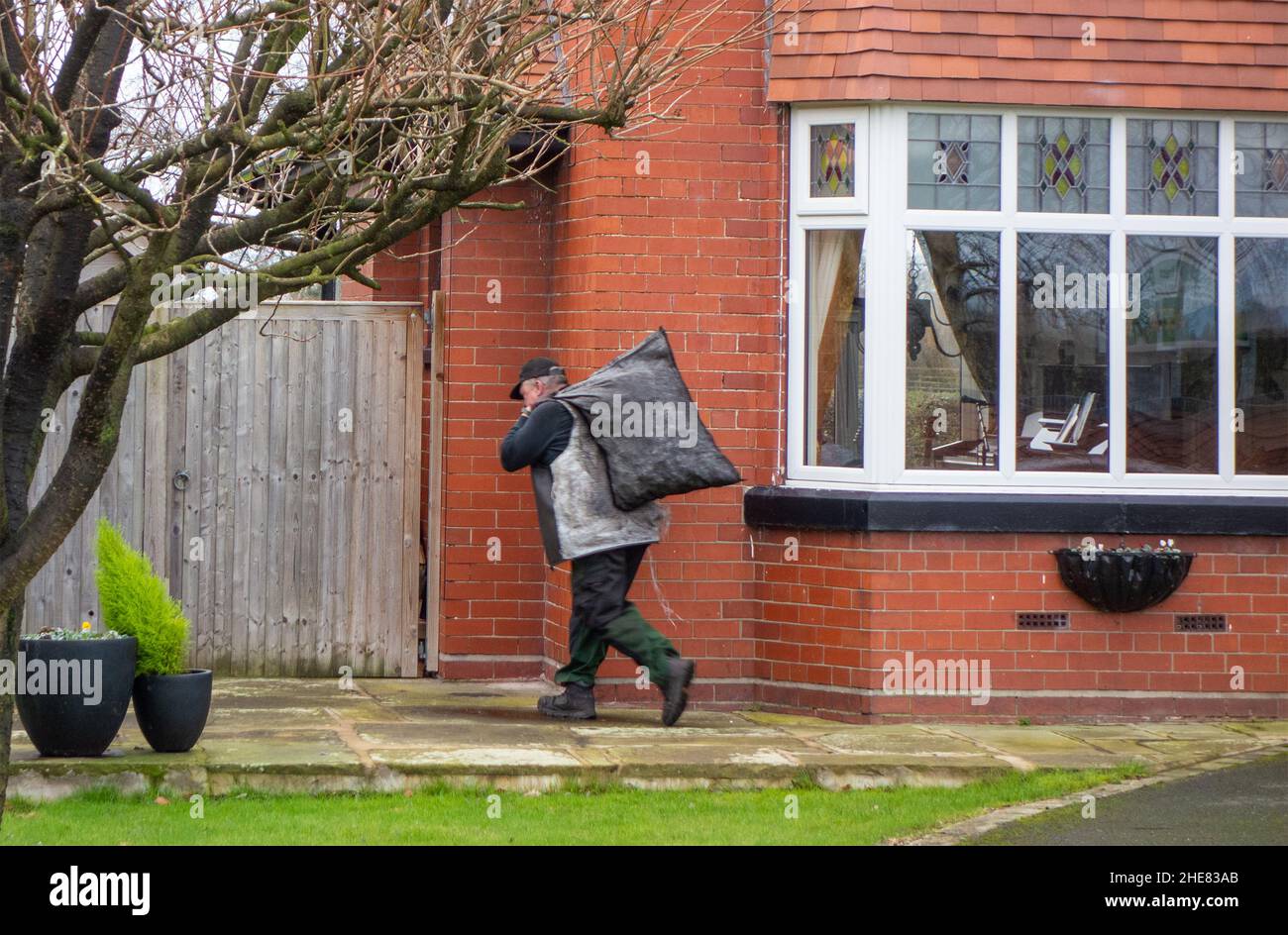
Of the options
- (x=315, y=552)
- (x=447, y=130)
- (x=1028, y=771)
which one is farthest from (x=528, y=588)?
(x=447, y=130)

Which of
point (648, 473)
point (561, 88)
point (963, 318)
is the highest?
point (561, 88)

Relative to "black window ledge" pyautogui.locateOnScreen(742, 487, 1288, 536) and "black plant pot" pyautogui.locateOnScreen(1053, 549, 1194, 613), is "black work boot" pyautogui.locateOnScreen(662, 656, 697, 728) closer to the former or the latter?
"black window ledge" pyautogui.locateOnScreen(742, 487, 1288, 536)

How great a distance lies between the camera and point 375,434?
9.83 metres

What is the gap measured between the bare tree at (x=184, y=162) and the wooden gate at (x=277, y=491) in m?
3.34

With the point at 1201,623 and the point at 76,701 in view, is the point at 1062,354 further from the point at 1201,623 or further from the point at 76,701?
the point at 76,701

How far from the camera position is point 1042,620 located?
8.61 meters

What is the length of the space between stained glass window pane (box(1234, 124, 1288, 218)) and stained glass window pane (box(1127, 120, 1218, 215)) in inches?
5.9

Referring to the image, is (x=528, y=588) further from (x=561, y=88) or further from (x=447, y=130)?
(x=447, y=130)

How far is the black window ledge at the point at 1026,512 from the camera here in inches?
333

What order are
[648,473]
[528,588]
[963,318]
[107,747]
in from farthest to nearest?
[528,588], [963,318], [648,473], [107,747]

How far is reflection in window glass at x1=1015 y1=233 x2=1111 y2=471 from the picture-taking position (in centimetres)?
876

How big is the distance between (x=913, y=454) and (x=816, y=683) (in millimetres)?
1341

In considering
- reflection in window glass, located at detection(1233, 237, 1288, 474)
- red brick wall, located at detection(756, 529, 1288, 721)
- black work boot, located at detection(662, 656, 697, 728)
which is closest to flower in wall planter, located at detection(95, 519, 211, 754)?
black work boot, located at detection(662, 656, 697, 728)

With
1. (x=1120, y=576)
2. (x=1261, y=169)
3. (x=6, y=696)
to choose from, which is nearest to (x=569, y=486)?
(x=1120, y=576)
